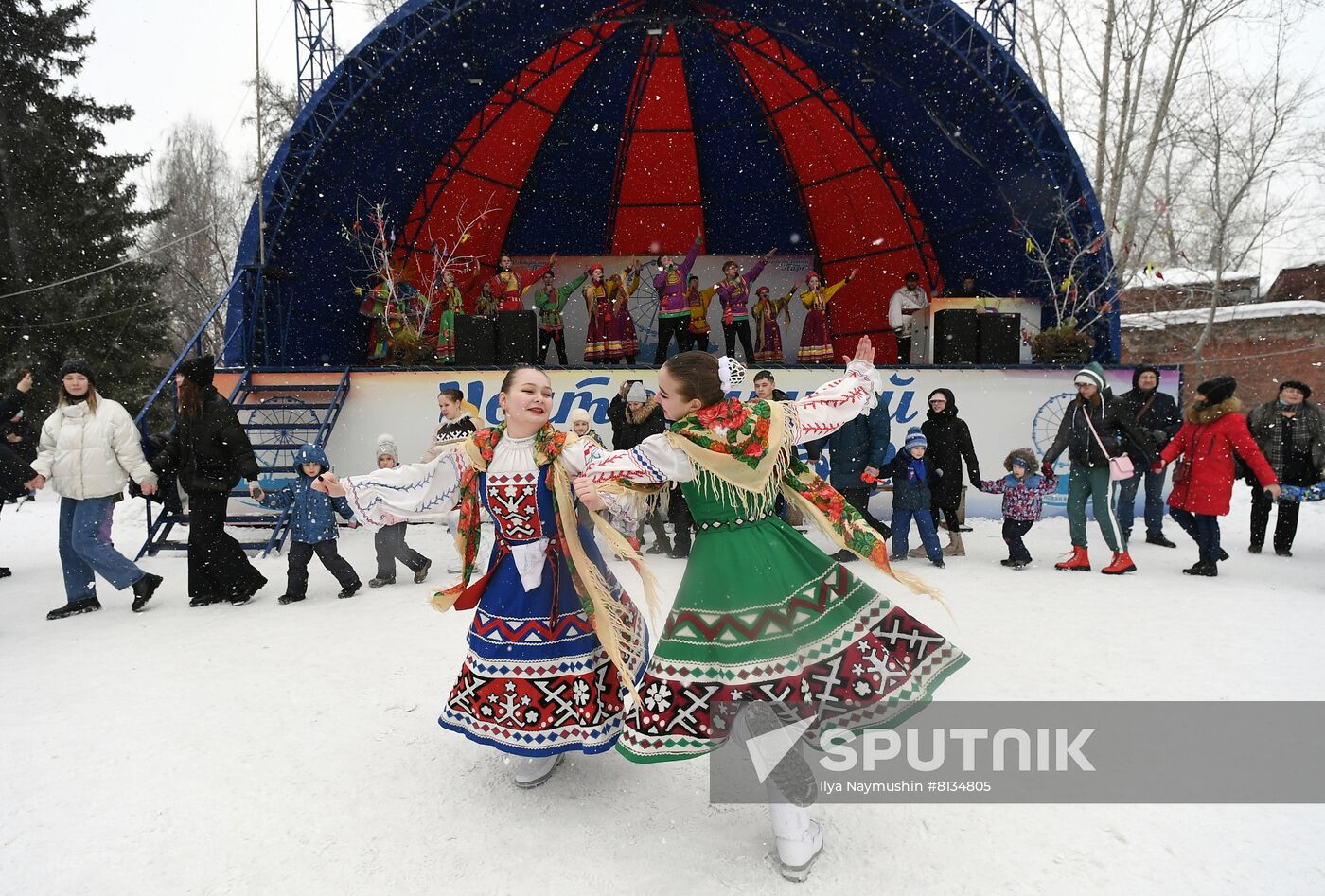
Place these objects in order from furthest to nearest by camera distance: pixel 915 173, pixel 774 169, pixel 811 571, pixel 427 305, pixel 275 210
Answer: pixel 774 169, pixel 915 173, pixel 427 305, pixel 275 210, pixel 811 571

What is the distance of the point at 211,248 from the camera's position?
27.6 metres

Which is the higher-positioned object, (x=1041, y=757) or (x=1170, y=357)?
(x=1170, y=357)

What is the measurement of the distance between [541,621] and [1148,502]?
7623 millimetres

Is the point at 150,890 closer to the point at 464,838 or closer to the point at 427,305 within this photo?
the point at 464,838

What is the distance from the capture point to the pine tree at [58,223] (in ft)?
49.4

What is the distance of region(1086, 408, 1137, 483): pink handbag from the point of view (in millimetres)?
→ 6516

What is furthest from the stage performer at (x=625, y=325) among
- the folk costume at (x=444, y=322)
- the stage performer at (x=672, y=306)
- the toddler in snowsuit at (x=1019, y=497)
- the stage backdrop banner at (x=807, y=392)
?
the toddler in snowsuit at (x=1019, y=497)

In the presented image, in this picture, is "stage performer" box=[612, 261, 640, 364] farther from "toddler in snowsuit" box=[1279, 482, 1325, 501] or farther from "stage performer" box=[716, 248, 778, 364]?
"toddler in snowsuit" box=[1279, 482, 1325, 501]

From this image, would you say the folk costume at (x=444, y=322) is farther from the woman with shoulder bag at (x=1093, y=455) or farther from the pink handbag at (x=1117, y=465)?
the pink handbag at (x=1117, y=465)

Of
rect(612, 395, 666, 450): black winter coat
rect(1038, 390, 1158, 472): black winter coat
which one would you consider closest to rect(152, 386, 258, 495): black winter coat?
rect(612, 395, 666, 450): black winter coat

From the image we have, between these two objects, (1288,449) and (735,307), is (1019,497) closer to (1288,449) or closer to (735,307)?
(1288,449)

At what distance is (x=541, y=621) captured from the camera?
304 centimetres

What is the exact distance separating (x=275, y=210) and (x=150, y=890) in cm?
1040

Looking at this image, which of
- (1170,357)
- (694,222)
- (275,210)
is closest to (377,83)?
(275,210)
